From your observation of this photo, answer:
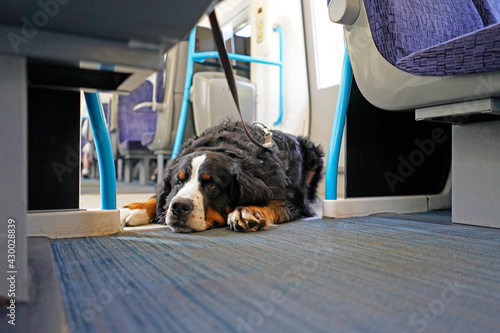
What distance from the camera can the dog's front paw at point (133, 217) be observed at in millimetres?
1752

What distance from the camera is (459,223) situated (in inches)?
67.9

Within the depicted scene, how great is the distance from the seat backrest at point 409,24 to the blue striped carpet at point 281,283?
0.74 m

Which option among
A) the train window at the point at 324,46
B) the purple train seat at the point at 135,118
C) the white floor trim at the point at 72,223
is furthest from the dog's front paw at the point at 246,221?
the purple train seat at the point at 135,118

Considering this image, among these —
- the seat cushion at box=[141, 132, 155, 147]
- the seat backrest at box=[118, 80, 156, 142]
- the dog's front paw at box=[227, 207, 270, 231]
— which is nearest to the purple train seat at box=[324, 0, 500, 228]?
the dog's front paw at box=[227, 207, 270, 231]

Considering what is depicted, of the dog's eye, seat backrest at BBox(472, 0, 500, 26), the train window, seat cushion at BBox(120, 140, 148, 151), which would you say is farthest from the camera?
seat cushion at BBox(120, 140, 148, 151)

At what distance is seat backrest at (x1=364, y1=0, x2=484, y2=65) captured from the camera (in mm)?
1517

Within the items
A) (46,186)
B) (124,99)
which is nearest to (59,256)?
(46,186)

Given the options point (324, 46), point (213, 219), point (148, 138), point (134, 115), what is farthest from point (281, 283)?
A: point (134, 115)

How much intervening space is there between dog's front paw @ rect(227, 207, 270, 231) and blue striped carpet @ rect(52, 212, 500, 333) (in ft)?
0.60

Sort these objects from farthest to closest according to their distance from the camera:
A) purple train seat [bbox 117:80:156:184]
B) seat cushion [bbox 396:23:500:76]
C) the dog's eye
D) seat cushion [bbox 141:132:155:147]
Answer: purple train seat [bbox 117:80:156:184], seat cushion [bbox 141:132:155:147], the dog's eye, seat cushion [bbox 396:23:500:76]

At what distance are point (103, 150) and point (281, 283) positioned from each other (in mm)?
917

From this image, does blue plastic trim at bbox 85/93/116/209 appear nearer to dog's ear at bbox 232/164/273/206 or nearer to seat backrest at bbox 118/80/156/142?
dog's ear at bbox 232/164/273/206

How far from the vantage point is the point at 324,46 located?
4047mm

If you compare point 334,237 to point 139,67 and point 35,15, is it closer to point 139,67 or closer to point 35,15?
point 139,67
